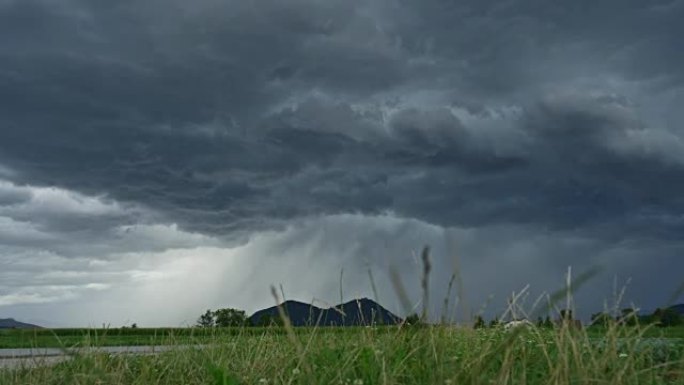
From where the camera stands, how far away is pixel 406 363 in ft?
19.1

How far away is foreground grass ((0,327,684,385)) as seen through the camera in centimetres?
489

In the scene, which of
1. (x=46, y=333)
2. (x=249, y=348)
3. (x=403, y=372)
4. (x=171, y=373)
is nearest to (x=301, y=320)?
(x=249, y=348)

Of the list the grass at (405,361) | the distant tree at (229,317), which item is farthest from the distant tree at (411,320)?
the distant tree at (229,317)

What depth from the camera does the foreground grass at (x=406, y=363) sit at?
4891 millimetres

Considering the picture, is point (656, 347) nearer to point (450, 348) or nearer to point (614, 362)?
point (450, 348)

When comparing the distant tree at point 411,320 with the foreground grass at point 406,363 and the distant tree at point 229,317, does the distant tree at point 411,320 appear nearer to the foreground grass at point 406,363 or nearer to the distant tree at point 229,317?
the foreground grass at point 406,363

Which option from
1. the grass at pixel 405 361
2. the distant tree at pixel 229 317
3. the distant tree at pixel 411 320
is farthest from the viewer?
the distant tree at pixel 229 317

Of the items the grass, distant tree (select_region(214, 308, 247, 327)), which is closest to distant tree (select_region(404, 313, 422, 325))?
the grass

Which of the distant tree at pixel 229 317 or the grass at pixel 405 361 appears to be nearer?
the grass at pixel 405 361

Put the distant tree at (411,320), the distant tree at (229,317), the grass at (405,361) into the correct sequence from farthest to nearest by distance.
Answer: the distant tree at (229,317) → the distant tree at (411,320) → the grass at (405,361)

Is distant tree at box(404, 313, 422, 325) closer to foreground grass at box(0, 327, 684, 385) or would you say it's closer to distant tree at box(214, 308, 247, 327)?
foreground grass at box(0, 327, 684, 385)

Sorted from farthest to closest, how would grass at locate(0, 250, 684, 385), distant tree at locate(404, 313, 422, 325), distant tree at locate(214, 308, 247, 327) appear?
distant tree at locate(214, 308, 247, 327), distant tree at locate(404, 313, 422, 325), grass at locate(0, 250, 684, 385)

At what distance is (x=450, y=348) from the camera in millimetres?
6883

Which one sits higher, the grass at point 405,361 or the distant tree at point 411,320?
the distant tree at point 411,320
